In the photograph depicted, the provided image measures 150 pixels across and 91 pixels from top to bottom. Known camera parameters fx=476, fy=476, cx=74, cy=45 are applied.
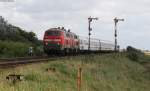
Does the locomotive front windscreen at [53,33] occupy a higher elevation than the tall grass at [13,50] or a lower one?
higher

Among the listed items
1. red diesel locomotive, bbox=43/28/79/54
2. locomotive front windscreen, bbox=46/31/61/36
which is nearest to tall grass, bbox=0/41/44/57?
red diesel locomotive, bbox=43/28/79/54

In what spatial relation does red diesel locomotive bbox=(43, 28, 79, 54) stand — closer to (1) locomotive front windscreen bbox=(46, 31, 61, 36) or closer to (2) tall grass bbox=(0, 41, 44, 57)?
(1) locomotive front windscreen bbox=(46, 31, 61, 36)

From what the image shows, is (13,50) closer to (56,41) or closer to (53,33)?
(53,33)

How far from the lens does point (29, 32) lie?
7375 cm

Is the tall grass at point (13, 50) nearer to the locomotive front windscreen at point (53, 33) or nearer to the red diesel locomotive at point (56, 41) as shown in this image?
the red diesel locomotive at point (56, 41)

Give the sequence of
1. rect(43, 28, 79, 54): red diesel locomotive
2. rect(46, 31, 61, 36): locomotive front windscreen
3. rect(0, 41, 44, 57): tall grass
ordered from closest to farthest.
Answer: rect(43, 28, 79, 54): red diesel locomotive, rect(46, 31, 61, 36): locomotive front windscreen, rect(0, 41, 44, 57): tall grass

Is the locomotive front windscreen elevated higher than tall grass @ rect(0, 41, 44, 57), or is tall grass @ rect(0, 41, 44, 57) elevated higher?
the locomotive front windscreen

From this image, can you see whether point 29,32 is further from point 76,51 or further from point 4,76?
point 4,76

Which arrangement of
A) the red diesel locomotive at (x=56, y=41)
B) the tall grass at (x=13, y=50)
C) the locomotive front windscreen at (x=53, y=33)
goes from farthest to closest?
the tall grass at (x=13, y=50) < the locomotive front windscreen at (x=53, y=33) < the red diesel locomotive at (x=56, y=41)

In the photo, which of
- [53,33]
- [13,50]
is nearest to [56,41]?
[53,33]

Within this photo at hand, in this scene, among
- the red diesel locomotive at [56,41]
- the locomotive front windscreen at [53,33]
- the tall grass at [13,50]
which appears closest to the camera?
the red diesel locomotive at [56,41]

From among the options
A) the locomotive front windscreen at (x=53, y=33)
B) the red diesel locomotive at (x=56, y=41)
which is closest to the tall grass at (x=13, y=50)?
the red diesel locomotive at (x=56, y=41)

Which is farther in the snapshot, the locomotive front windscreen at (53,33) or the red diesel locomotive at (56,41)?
the locomotive front windscreen at (53,33)

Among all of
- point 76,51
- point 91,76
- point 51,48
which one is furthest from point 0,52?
point 91,76
